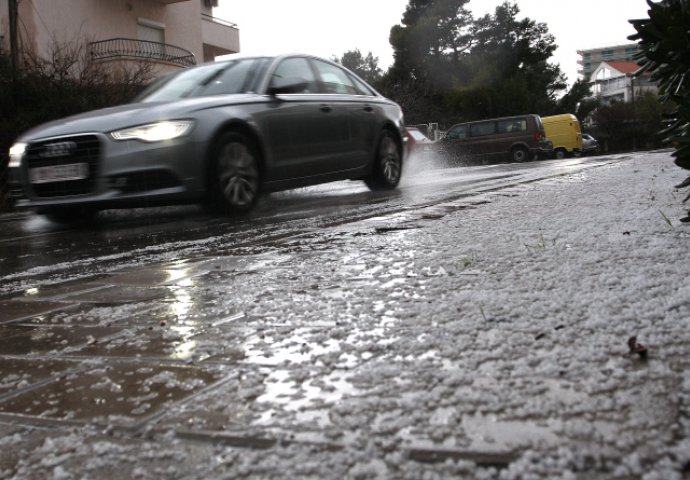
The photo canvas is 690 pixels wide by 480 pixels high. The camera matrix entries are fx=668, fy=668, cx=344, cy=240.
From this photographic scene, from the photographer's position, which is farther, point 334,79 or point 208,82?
point 334,79

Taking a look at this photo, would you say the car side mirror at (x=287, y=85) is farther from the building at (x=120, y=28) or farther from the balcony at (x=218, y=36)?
the balcony at (x=218, y=36)

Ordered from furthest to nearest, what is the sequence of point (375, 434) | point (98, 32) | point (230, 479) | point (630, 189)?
point (98, 32) < point (630, 189) < point (375, 434) < point (230, 479)

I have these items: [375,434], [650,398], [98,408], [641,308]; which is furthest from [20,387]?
[641,308]

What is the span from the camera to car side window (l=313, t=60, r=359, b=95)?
7.01 metres

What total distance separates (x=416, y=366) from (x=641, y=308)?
2.52 feet

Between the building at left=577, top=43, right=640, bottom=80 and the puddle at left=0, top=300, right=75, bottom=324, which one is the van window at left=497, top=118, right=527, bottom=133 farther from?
the building at left=577, top=43, right=640, bottom=80

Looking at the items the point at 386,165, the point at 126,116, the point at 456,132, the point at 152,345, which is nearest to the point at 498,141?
the point at 456,132

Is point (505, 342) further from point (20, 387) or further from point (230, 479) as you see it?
point (20, 387)

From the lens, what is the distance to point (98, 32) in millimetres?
22391

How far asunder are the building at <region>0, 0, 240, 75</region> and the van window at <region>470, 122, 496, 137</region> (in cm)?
1119

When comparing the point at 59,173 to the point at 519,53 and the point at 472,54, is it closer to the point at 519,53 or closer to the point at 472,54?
the point at 472,54

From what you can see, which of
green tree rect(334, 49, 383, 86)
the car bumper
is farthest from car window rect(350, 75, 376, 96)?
green tree rect(334, 49, 383, 86)

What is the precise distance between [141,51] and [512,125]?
558 inches

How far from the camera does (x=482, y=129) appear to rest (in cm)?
2681
